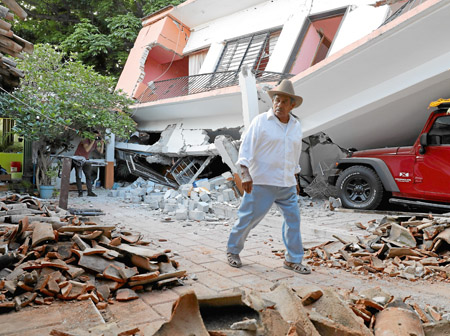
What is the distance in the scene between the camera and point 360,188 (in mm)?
7652

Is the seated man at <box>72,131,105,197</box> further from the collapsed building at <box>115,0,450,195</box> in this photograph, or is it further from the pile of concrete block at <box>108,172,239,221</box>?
the collapsed building at <box>115,0,450,195</box>

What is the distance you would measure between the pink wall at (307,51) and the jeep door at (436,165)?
15.5 ft

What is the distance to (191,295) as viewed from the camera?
2035 mm

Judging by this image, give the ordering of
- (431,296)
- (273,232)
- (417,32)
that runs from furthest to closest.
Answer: (417,32), (273,232), (431,296)

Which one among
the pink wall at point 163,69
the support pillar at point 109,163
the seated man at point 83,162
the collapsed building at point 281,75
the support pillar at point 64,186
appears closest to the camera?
the support pillar at point 64,186

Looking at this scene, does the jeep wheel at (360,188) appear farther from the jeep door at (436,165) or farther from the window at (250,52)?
the window at (250,52)

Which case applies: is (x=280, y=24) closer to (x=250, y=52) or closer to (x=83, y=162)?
(x=250, y=52)

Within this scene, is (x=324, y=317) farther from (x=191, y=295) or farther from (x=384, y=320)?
(x=191, y=295)

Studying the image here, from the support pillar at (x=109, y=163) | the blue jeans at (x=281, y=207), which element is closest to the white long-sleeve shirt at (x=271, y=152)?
the blue jeans at (x=281, y=207)

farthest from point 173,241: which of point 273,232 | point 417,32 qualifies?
point 417,32

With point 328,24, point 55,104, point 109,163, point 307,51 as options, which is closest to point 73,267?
point 55,104

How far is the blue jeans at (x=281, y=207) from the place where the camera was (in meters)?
3.65

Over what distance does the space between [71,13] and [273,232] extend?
1928 centimetres

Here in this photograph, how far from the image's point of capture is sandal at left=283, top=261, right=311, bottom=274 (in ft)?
11.9
